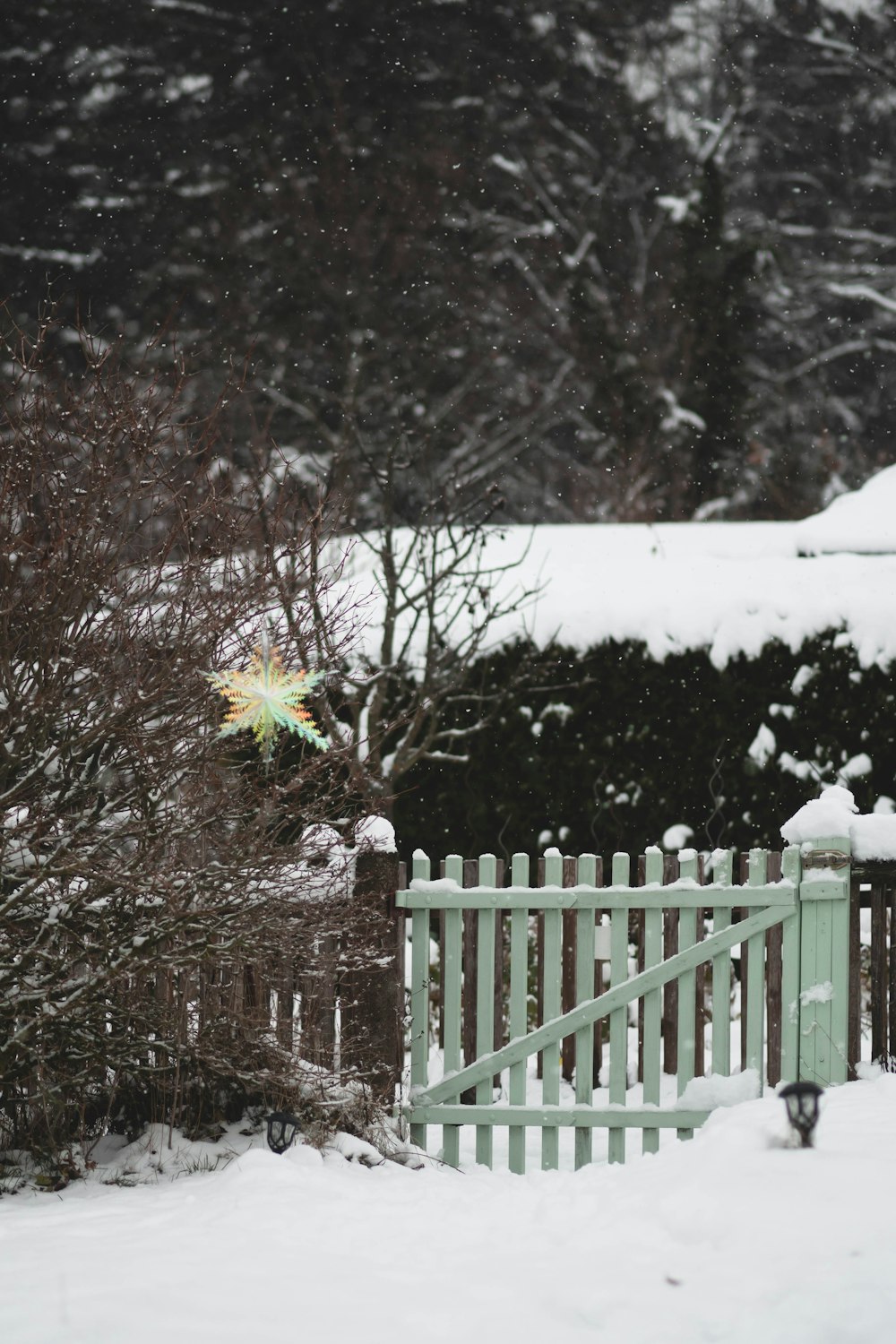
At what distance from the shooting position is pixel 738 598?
7.59 metres

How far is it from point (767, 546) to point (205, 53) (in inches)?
570

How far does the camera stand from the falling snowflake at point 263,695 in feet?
15.4

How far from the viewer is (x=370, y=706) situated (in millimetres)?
7438

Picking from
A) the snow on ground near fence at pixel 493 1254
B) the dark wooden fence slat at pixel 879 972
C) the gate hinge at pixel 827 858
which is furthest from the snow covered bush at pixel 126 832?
the dark wooden fence slat at pixel 879 972

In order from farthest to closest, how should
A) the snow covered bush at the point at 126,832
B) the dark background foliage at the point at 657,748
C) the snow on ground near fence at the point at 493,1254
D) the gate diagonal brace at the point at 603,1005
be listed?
the dark background foliage at the point at 657,748 < the gate diagonal brace at the point at 603,1005 < the snow covered bush at the point at 126,832 < the snow on ground near fence at the point at 493,1254

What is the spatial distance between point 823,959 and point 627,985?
78 cm

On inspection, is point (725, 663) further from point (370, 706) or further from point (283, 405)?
point (283, 405)

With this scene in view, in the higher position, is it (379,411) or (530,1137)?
(379,411)

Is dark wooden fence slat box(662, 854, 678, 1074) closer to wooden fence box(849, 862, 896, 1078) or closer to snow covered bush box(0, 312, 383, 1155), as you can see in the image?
wooden fence box(849, 862, 896, 1078)

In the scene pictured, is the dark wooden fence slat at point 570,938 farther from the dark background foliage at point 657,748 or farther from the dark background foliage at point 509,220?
the dark background foliage at point 509,220

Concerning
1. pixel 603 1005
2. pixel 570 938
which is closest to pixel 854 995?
pixel 603 1005

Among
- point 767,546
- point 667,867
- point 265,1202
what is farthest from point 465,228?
point 265,1202

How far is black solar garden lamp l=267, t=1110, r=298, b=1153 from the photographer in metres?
4.41

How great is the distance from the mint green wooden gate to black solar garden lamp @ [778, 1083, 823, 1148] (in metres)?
1.26
